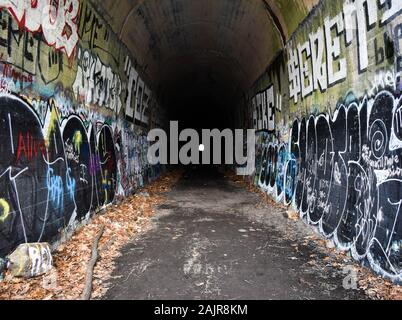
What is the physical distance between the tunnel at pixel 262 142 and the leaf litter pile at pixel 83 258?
0.18 m

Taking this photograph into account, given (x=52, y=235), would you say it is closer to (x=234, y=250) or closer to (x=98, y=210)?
(x=98, y=210)

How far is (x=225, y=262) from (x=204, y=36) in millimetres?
10194

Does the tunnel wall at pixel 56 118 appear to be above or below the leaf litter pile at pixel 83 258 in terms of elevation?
above

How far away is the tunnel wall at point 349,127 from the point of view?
4.26 m

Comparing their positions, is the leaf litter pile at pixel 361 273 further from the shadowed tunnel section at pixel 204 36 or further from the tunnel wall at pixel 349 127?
the shadowed tunnel section at pixel 204 36

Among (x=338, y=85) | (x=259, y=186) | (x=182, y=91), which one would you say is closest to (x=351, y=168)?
(x=338, y=85)

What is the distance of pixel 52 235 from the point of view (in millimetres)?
5309

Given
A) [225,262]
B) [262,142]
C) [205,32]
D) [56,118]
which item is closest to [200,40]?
[205,32]

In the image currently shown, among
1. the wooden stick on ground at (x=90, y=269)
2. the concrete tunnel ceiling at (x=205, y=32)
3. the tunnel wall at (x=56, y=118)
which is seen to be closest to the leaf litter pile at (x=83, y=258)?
the wooden stick on ground at (x=90, y=269)

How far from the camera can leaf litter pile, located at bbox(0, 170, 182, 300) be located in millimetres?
3977

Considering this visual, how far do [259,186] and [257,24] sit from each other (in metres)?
5.87

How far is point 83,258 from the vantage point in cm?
513

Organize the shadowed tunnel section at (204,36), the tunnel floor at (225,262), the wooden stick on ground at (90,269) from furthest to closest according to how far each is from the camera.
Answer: the shadowed tunnel section at (204,36) < the tunnel floor at (225,262) < the wooden stick on ground at (90,269)

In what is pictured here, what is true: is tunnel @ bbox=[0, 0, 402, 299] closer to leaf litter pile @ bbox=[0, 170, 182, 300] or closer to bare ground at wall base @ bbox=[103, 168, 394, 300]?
bare ground at wall base @ bbox=[103, 168, 394, 300]
